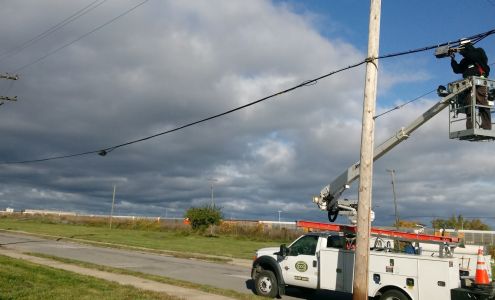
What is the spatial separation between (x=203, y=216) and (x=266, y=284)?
43.7 m

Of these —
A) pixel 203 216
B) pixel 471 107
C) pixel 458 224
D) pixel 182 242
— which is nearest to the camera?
pixel 471 107

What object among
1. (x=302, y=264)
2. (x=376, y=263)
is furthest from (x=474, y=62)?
(x=302, y=264)

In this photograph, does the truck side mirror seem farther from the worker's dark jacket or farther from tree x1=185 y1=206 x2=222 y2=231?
tree x1=185 y1=206 x2=222 y2=231

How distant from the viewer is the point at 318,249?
45.1 ft

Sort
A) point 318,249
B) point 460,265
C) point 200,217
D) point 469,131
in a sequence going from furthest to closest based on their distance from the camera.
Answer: point 200,217 < point 318,249 < point 460,265 < point 469,131

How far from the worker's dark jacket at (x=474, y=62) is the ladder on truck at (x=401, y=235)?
377cm

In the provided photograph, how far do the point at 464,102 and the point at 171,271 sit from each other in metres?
13.6

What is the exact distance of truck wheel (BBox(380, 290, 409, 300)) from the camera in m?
11.5

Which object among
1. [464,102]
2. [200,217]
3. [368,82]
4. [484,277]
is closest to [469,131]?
[464,102]

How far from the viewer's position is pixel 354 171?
1372cm

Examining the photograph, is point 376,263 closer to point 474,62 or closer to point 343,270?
point 343,270

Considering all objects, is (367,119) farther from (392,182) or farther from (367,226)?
(392,182)

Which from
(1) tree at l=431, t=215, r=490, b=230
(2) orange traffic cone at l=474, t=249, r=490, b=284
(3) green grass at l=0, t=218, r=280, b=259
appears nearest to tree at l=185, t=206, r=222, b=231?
(3) green grass at l=0, t=218, r=280, b=259

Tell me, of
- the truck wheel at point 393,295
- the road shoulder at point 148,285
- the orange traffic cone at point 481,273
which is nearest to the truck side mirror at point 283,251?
the road shoulder at point 148,285
